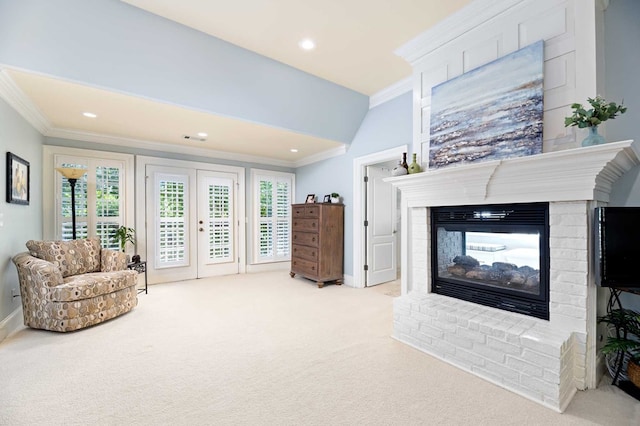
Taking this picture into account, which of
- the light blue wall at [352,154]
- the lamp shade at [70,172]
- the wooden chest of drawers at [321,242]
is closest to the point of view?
the lamp shade at [70,172]

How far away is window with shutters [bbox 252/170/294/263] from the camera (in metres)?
5.86

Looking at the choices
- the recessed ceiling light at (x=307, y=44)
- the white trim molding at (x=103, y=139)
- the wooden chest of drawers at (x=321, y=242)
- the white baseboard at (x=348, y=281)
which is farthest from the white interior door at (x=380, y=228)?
the recessed ceiling light at (x=307, y=44)

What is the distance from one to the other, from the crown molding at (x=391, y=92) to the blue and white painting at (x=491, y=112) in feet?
3.36

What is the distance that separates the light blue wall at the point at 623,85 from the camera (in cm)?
207

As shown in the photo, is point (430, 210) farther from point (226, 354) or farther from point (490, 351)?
point (226, 354)

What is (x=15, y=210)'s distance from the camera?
2.99m

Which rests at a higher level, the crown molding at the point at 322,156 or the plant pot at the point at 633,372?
the crown molding at the point at 322,156

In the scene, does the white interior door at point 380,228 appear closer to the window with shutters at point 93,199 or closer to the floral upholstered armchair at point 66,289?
the floral upholstered armchair at point 66,289

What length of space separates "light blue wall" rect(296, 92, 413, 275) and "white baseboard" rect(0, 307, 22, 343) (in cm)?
407

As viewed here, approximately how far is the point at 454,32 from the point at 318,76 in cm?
168

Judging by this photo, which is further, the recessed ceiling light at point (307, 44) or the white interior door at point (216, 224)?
the white interior door at point (216, 224)

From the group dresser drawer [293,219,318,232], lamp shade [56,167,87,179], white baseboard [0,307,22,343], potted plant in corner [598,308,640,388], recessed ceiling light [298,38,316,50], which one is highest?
recessed ceiling light [298,38,316,50]

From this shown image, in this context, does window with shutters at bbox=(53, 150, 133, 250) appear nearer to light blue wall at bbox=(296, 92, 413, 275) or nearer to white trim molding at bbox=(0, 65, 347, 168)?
white trim molding at bbox=(0, 65, 347, 168)

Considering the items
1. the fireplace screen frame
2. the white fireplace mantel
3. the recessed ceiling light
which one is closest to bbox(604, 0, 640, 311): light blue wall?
the white fireplace mantel
